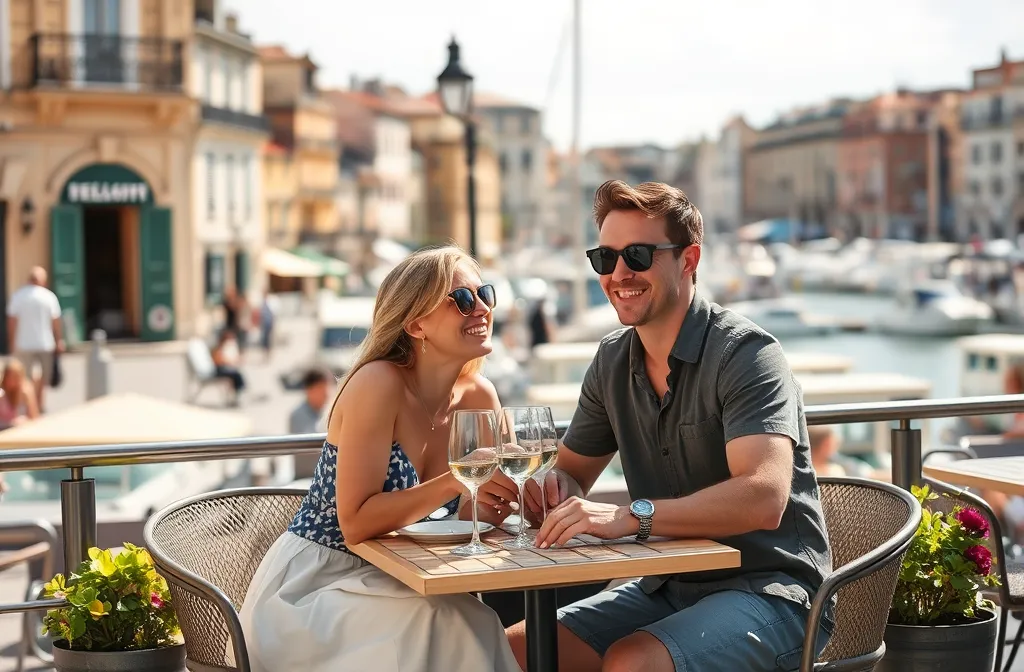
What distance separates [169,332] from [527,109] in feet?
413

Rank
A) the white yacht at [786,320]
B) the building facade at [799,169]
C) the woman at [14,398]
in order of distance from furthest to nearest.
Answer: the building facade at [799,169] → the white yacht at [786,320] → the woman at [14,398]

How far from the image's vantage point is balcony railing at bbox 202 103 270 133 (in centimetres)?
4570

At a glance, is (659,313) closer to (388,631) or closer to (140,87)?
(388,631)

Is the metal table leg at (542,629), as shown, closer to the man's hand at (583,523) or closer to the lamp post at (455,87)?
the man's hand at (583,523)

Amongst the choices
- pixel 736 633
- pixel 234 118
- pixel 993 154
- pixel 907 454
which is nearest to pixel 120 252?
pixel 234 118

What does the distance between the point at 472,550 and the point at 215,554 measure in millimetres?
905

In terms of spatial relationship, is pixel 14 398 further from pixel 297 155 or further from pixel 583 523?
pixel 297 155

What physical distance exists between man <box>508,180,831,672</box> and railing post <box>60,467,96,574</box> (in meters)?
1.14

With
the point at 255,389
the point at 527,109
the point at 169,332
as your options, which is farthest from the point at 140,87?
the point at 527,109

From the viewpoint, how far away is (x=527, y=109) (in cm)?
16262

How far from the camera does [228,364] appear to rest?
89.8ft

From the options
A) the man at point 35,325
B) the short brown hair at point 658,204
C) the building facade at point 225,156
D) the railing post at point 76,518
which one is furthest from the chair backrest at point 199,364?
the short brown hair at point 658,204

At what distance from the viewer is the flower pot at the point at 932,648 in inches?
147

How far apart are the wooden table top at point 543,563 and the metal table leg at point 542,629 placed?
6.1 inches
